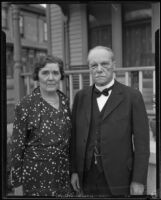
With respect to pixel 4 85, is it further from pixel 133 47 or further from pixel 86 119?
pixel 133 47

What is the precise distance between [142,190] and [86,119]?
58cm

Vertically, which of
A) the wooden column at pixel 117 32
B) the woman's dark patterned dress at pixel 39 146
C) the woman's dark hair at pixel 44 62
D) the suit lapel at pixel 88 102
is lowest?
the woman's dark patterned dress at pixel 39 146

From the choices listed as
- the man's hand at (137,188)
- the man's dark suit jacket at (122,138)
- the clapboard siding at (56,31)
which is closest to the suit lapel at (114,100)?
the man's dark suit jacket at (122,138)

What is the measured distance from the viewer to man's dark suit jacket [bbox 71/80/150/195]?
1950 mm

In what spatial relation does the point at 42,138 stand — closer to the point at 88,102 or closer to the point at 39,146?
the point at 39,146

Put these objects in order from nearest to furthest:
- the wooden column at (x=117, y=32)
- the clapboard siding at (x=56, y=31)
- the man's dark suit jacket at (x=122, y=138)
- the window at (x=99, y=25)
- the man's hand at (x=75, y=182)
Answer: the man's dark suit jacket at (x=122, y=138) < the man's hand at (x=75, y=182) < the wooden column at (x=117, y=32) < the window at (x=99, y=25) < the clapboard siding at (x=56, y=31)

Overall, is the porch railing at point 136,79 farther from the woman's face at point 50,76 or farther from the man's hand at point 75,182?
the woman's face at point 50,76

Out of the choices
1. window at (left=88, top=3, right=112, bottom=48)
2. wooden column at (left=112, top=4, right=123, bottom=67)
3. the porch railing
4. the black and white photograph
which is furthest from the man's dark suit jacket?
window at (left=88, top=3, right=112, bottom=48)

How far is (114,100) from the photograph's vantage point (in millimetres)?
2008

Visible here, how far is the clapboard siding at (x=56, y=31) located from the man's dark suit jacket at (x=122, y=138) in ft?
21.1

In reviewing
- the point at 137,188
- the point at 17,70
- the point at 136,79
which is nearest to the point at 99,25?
the point at 17,70

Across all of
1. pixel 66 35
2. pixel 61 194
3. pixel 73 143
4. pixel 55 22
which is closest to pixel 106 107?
pixel 73 143

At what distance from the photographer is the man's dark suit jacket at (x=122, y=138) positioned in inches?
76.8

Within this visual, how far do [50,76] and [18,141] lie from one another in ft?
1.55
